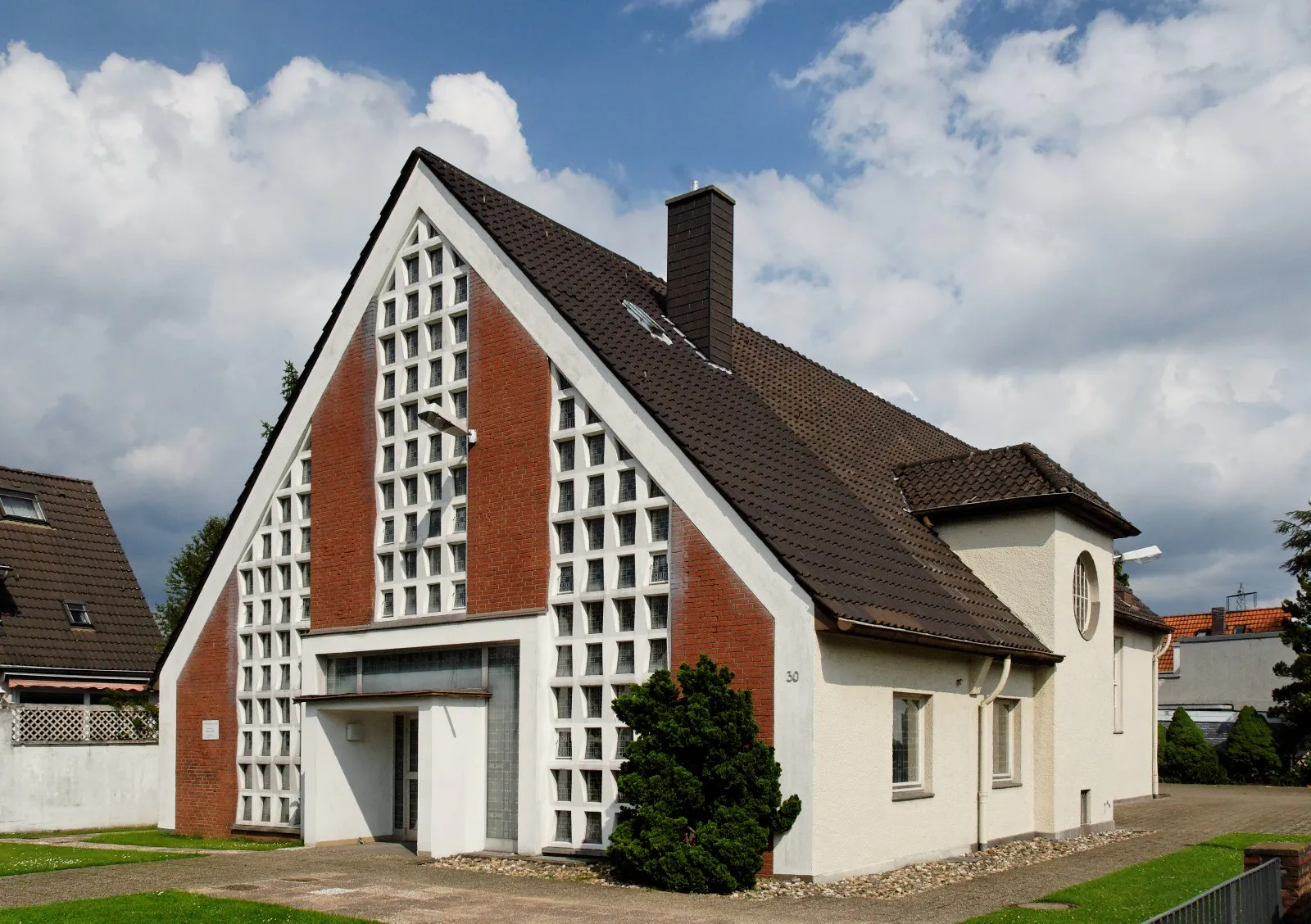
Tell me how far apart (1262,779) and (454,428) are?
2994 centimetres

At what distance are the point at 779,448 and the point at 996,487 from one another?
401 cm

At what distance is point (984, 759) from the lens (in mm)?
18391

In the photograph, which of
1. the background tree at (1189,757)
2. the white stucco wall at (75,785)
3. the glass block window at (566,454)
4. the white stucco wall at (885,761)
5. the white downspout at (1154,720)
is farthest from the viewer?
the background tree at (1189,757)

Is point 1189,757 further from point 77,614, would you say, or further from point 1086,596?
point 77,614

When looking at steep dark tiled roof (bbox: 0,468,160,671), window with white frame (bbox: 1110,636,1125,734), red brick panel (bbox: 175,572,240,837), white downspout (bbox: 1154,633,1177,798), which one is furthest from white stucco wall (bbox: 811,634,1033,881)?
steep dark tiled roof (bbox: 0,468,160,671)

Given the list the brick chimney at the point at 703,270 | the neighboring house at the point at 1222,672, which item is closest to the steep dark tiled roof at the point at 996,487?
the brick chimney at the point at 703,270

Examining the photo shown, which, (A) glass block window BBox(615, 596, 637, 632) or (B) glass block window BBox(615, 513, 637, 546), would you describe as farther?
(B) glass block window BBox(615, 513, 637, 546)

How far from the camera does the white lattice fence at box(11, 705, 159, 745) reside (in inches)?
963

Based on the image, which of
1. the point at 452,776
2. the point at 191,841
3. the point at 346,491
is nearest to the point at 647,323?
the point at 346,491

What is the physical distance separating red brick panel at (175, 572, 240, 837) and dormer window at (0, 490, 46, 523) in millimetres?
10101

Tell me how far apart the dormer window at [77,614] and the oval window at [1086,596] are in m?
21.2

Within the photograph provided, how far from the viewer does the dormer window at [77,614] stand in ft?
94.6

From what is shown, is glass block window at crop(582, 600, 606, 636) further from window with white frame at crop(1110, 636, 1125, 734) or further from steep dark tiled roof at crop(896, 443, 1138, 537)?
window with white frame at crop(1110, 636, 1125, 734)

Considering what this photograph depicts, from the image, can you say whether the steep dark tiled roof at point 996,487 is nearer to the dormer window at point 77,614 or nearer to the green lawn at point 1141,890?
the green lawn at point 1141,890
